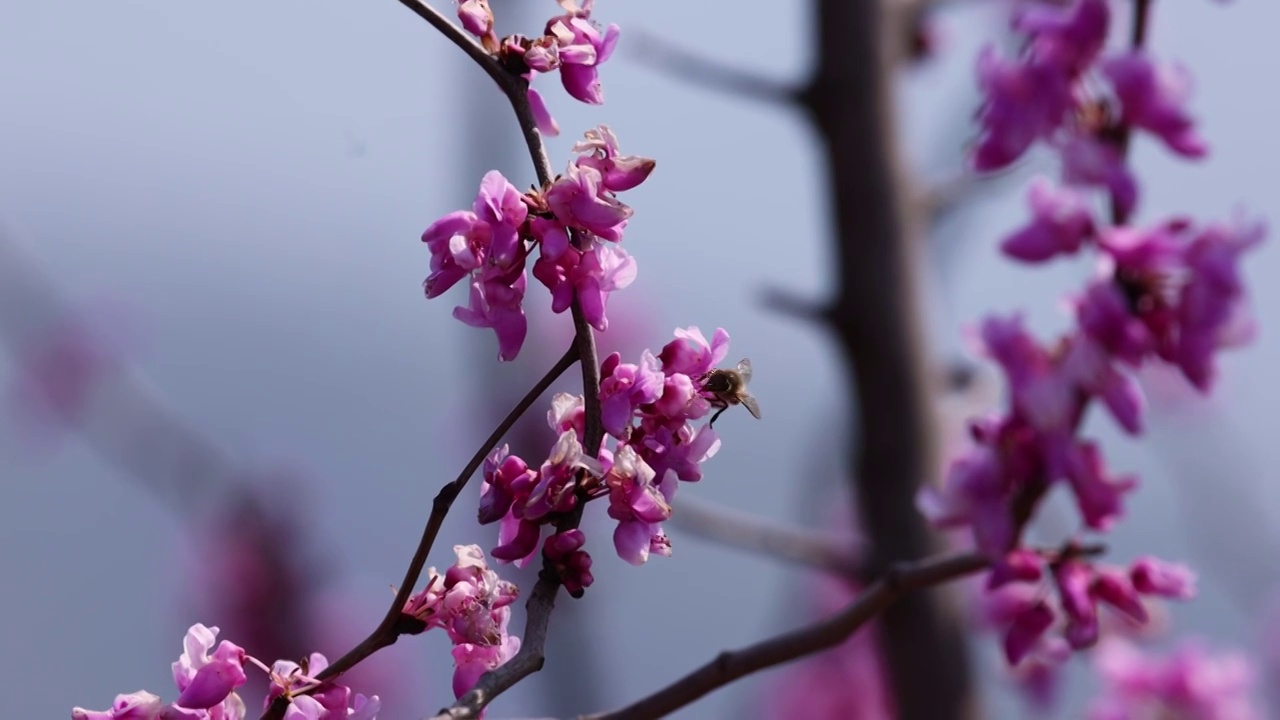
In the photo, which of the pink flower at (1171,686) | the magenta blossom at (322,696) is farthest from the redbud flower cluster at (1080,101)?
the pink flower at (1171,686)

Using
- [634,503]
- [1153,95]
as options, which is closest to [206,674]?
[634,503]

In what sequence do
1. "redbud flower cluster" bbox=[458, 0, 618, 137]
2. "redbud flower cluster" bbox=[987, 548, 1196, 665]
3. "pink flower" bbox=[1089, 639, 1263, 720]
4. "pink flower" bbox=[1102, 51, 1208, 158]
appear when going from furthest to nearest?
"pink flower" bbox=[1089, 639, 1263, 720], "pink flower" bbox=[1102, 51, 1208, 158], "redbud flower cluster" bbox=[987, 548, 1196, 665], "redbud flower cluster" bbox=[458, 0, 618, 137]

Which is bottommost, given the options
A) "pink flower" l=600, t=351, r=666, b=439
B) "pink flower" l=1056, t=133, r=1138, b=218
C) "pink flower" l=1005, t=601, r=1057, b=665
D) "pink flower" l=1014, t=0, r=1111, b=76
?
"pink flower" l=1005, t=601, r=1057, b=665

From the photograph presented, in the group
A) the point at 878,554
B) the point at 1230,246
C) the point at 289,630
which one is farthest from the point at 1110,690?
the point at 289,630

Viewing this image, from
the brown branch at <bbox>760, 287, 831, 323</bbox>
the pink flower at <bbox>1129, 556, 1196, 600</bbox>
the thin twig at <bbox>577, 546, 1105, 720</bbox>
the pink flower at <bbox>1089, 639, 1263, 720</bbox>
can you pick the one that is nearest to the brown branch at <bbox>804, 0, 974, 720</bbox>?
the brown branch at <bbox>760, 287, 831, 323</bbox>

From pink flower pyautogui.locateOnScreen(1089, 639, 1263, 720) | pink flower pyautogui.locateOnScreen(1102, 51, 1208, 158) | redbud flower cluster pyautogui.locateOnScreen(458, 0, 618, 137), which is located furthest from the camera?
pink flower pyautogui.locateOnScreen(1089, 639, 1263, 720)

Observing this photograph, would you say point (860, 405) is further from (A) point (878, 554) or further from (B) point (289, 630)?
(B) point (289, 630)

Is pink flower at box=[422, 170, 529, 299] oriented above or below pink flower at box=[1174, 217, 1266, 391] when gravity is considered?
above

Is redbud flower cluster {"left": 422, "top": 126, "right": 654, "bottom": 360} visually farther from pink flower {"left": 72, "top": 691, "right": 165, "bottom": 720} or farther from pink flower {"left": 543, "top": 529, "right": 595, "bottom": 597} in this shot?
pink flower {"left": 72, "top": 691, "right": 165, "bottom": 720}
